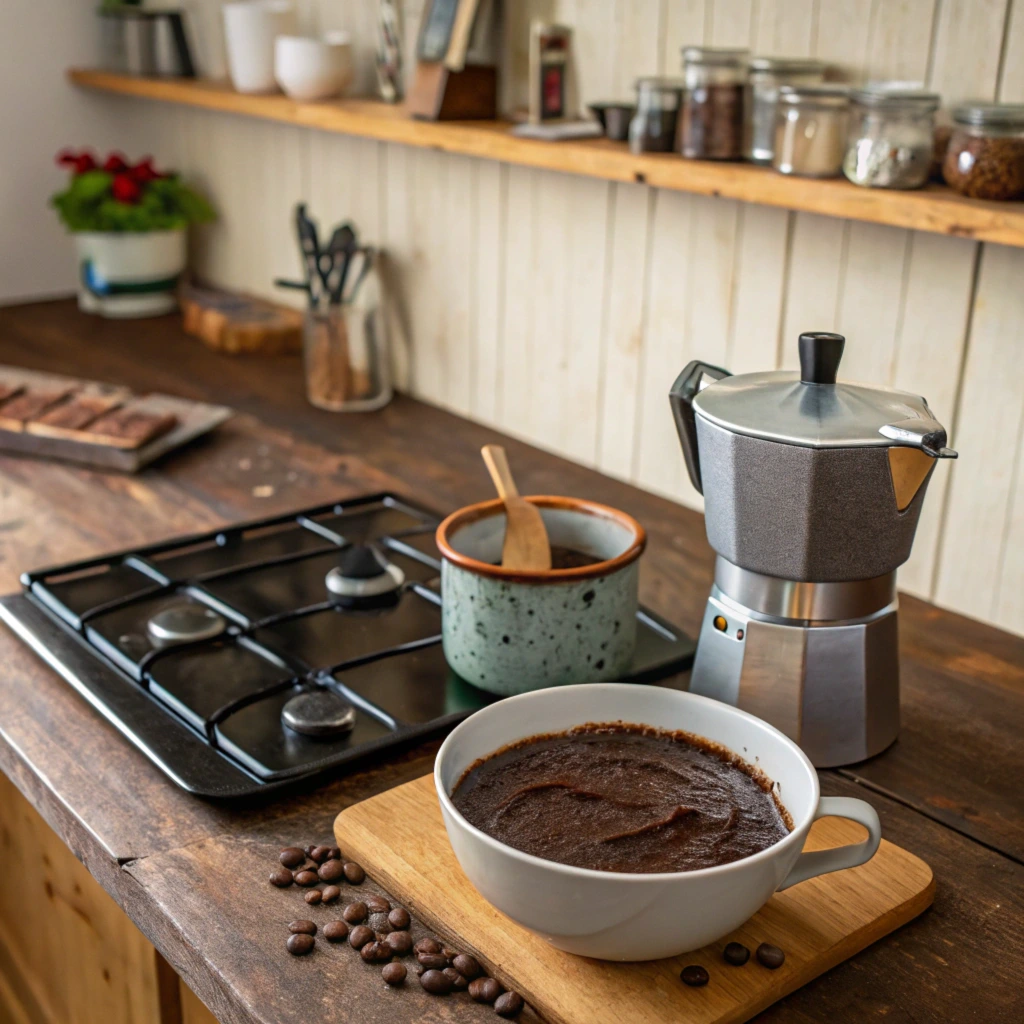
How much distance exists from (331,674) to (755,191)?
604 mm

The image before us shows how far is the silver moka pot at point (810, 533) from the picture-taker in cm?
78

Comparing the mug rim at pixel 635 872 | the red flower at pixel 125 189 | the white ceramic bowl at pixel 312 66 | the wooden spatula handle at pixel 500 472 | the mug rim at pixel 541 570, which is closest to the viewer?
the mug rim at pixel 635 872

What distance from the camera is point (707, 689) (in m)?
0.90

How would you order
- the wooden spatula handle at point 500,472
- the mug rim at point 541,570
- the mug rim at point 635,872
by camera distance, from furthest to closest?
the wooden spatula handle at point 500,472, the mug rim at point 541,570, the mug rim at point 635,872

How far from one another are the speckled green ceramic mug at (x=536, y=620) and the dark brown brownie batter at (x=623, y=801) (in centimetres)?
13

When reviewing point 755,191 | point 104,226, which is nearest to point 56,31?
point 104,226

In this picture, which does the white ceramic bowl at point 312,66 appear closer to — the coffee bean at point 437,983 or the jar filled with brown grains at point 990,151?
the jar filled with brown grains at point 990,151

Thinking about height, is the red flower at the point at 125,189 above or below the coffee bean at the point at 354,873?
above

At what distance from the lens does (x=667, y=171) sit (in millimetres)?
1242

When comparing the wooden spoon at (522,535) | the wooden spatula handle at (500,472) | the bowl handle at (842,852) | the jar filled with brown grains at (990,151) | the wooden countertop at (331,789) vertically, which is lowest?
the wooden countertop at (331,789)

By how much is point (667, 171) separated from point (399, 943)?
0.83 m

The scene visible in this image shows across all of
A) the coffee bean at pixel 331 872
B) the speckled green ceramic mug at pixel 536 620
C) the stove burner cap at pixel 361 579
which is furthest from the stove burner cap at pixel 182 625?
the coffee bean at pixel 331 872

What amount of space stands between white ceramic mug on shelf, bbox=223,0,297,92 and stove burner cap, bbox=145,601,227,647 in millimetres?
1133

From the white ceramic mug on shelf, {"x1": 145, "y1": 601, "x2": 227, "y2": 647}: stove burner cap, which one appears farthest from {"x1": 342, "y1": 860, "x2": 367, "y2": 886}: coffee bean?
the white ceramic mug on shelf
